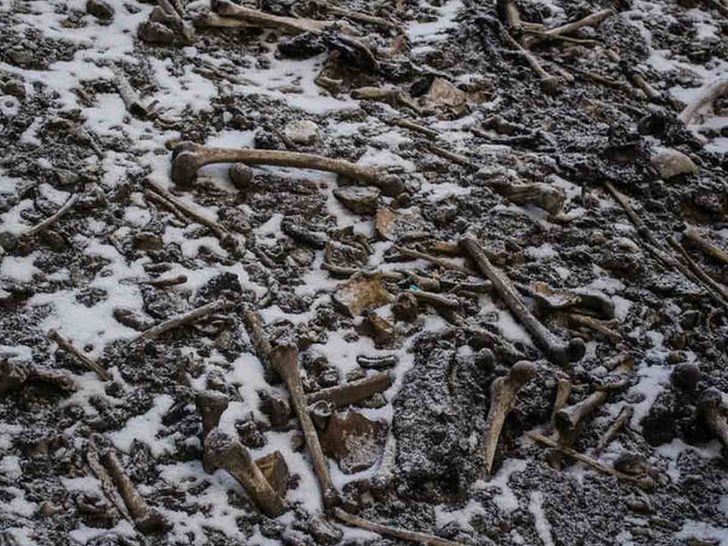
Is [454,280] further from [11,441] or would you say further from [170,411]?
[11,441]

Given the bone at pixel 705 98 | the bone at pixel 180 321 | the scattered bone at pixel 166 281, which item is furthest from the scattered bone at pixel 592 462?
the bone at pixel 705 98

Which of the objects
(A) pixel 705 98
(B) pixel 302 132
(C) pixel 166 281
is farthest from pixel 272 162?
(A) pixel 705 98

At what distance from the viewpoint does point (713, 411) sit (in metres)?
3.20

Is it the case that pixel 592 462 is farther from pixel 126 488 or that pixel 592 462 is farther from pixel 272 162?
pixel 272 162

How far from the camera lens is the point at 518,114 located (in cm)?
523

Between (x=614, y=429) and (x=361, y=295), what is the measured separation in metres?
1.26

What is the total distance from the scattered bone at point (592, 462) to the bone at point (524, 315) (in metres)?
0.45

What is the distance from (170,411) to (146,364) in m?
0.27

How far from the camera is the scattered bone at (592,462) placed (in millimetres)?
3037

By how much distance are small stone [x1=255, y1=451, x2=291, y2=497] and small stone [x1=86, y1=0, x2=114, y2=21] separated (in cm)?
355

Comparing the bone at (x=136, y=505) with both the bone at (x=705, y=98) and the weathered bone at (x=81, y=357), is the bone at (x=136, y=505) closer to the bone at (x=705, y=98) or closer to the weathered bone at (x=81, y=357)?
the weathered bone at (x=81, y=357)

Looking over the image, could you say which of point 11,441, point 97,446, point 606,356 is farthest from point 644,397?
point 11,441

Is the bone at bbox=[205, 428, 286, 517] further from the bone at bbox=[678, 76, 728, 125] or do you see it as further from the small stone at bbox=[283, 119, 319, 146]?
the bone at bbox=[678, 76, 728, 125]

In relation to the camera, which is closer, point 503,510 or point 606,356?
point 503,510
